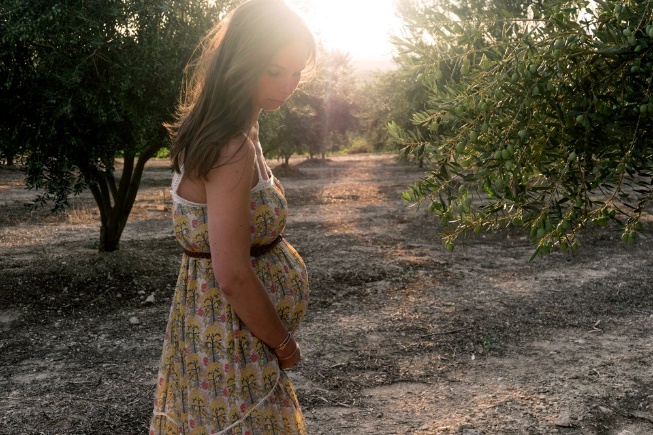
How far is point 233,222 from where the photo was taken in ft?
6.88

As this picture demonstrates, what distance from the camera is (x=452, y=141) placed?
119 inches

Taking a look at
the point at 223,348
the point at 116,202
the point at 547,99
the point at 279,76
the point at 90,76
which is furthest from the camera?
the point at 116,202

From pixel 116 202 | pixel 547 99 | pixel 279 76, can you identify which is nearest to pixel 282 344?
pixel 279 76

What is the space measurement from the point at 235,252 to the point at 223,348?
0.46 meters

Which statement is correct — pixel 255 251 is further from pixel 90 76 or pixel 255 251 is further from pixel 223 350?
pixel 90 76

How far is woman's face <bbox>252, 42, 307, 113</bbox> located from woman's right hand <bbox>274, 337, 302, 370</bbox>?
34.7 inches

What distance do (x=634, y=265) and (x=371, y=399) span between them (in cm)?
665

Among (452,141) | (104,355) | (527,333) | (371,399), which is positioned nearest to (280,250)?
(452,141)

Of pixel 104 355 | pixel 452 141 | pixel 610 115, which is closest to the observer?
pixel 610 115

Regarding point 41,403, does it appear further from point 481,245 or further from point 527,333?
point 481,245

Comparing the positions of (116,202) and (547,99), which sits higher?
(547,99)

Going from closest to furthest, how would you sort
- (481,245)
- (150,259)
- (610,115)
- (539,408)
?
1. (610,115)
2. (539,408)
3. (150,259)
4. (481,245)

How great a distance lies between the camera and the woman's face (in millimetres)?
2195

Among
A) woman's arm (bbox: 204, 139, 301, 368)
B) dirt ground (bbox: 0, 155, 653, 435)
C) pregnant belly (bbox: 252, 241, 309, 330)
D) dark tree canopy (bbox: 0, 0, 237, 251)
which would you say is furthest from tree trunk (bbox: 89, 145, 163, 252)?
woman's arm (bbox: 204, 139, 301, 368)
